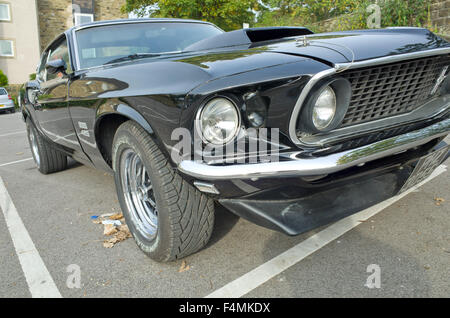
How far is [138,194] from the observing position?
236 cm

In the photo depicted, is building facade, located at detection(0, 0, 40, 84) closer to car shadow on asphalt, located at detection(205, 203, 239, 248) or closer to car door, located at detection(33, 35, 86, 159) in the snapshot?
car door, located at detection(33, 35, 86, 159)

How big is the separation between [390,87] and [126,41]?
7.05ft

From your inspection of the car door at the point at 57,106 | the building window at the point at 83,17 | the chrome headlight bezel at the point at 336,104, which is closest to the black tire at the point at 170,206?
the chrome headlight bezel at the point at 336,104

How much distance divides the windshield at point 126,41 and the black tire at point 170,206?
1.10m

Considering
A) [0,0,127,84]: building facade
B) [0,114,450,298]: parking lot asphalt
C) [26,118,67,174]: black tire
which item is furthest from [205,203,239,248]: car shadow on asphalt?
[0,0,127,84]: building facade

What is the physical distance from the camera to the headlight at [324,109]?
1696 mm

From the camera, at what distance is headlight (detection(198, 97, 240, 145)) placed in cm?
158

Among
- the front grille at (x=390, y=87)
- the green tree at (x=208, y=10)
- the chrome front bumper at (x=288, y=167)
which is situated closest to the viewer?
the chrome front bumper at (x=288, y=167)

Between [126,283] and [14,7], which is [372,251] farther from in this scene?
[14,7]

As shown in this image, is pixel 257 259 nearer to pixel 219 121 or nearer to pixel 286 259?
pixel 286 259

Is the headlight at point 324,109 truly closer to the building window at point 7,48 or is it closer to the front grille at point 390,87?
the front grille at point 390,87

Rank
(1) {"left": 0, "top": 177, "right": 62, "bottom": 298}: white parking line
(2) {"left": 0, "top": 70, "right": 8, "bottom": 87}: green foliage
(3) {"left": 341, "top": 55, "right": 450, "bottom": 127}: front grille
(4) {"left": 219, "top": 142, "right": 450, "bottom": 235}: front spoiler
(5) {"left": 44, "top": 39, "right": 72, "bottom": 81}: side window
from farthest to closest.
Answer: (2) {"left": 0, "top": 70, "right": 8, "bottom": 87}: green foliage → (5) {"left": 44, "top": 39, "right": 72, "bottom": 81}: side window → (1) {"left": 0, "top": 177, "right": 62, "bottom": 298}: white parking line → (3) {"left": 341, "top": 55, "right": 450, "bottom": 127}: front grille → (4) {"left": 219, "top": 142, "right": 450, "bottom": 235}: front spoiler
